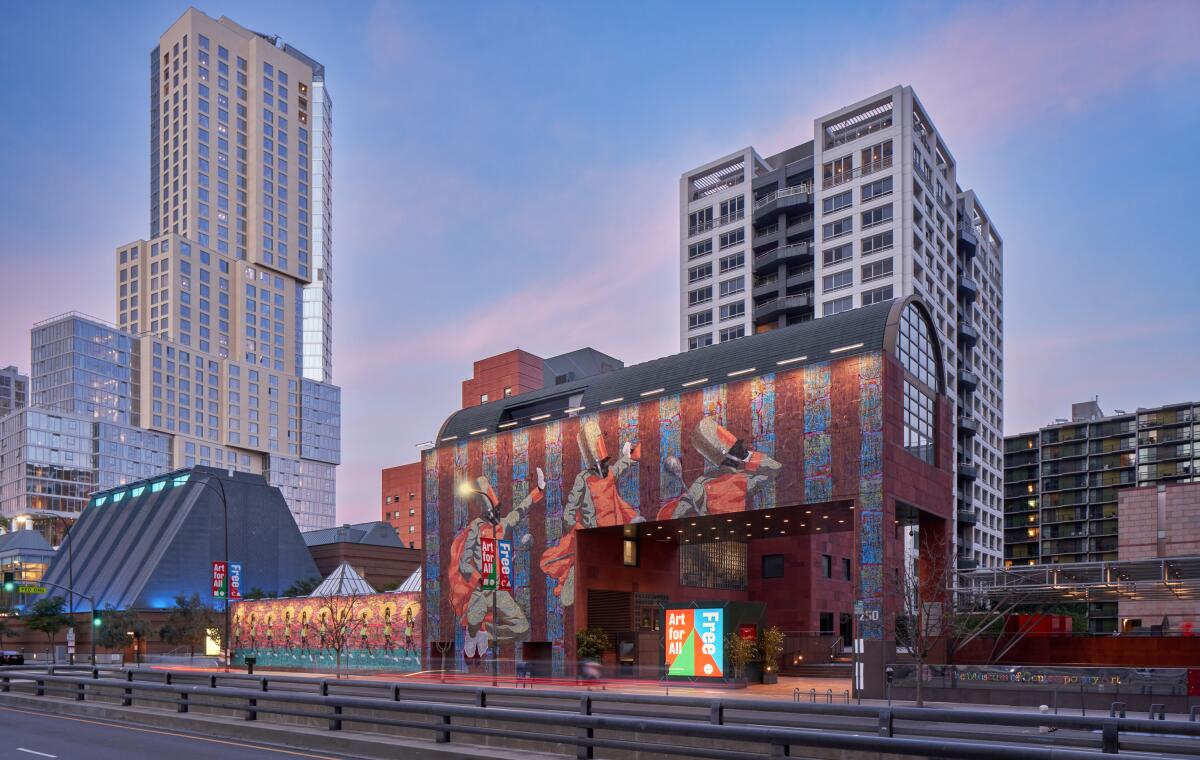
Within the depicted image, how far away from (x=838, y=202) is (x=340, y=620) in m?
60.5

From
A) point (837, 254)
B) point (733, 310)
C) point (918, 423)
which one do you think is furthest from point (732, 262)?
point (918, 423)

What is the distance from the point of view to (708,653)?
159ft

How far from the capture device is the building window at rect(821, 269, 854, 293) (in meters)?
97.7

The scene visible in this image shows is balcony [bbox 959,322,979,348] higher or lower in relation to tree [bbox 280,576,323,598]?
higher

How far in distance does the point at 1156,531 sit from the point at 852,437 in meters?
33.3

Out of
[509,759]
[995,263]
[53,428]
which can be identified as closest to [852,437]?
[509,759]

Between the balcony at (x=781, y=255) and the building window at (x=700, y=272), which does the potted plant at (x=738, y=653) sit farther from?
the building window at (x=700, y=272)

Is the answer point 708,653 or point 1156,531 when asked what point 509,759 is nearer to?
point 708,653

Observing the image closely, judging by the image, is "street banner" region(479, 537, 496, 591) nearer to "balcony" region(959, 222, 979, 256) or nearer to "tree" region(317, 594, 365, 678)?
"tree" region(317, 594, 365, 678)

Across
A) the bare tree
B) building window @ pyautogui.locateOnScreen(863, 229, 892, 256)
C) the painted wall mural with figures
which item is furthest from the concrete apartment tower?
the painted wall mural with figures

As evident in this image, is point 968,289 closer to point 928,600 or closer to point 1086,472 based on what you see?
point 928,600

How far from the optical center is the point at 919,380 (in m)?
53.4

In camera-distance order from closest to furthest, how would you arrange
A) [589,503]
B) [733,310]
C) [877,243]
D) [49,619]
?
→ [589,503], [877,243], [49,619], [733,310]

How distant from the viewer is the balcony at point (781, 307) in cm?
10162
